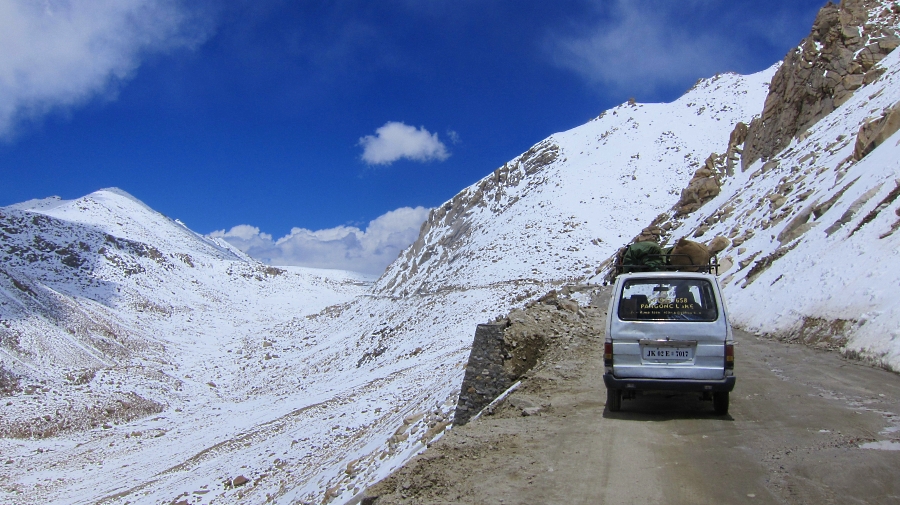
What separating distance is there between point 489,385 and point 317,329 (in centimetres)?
5135

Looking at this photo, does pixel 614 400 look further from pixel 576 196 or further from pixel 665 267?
pixel 576 196

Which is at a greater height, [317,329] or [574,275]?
[574,275]

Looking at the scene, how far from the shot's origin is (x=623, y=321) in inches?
293

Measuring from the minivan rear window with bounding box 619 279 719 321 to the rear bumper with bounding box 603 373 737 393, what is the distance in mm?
805

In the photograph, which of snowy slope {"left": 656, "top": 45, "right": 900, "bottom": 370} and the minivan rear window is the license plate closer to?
the minivan rear window

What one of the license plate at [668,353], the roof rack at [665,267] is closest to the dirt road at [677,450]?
the license plate at [668,353]

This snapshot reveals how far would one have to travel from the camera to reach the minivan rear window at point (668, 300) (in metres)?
7.31

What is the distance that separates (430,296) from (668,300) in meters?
34.9

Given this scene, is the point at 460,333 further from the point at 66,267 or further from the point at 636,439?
the point at 66,267

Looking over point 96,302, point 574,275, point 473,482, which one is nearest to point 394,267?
point 96,302

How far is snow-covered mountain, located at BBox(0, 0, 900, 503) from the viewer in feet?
48.9

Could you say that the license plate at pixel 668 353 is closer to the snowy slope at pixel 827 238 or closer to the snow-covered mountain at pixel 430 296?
the snow-covered mountain at pixel 430 296

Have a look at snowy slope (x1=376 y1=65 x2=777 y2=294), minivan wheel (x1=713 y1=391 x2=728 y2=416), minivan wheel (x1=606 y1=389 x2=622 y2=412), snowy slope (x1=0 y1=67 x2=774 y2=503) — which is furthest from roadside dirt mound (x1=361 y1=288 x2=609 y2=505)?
snowy slope (x1=376 y1=65 x2=777 y2=294)

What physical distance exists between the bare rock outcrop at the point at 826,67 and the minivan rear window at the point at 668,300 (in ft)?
98.3
